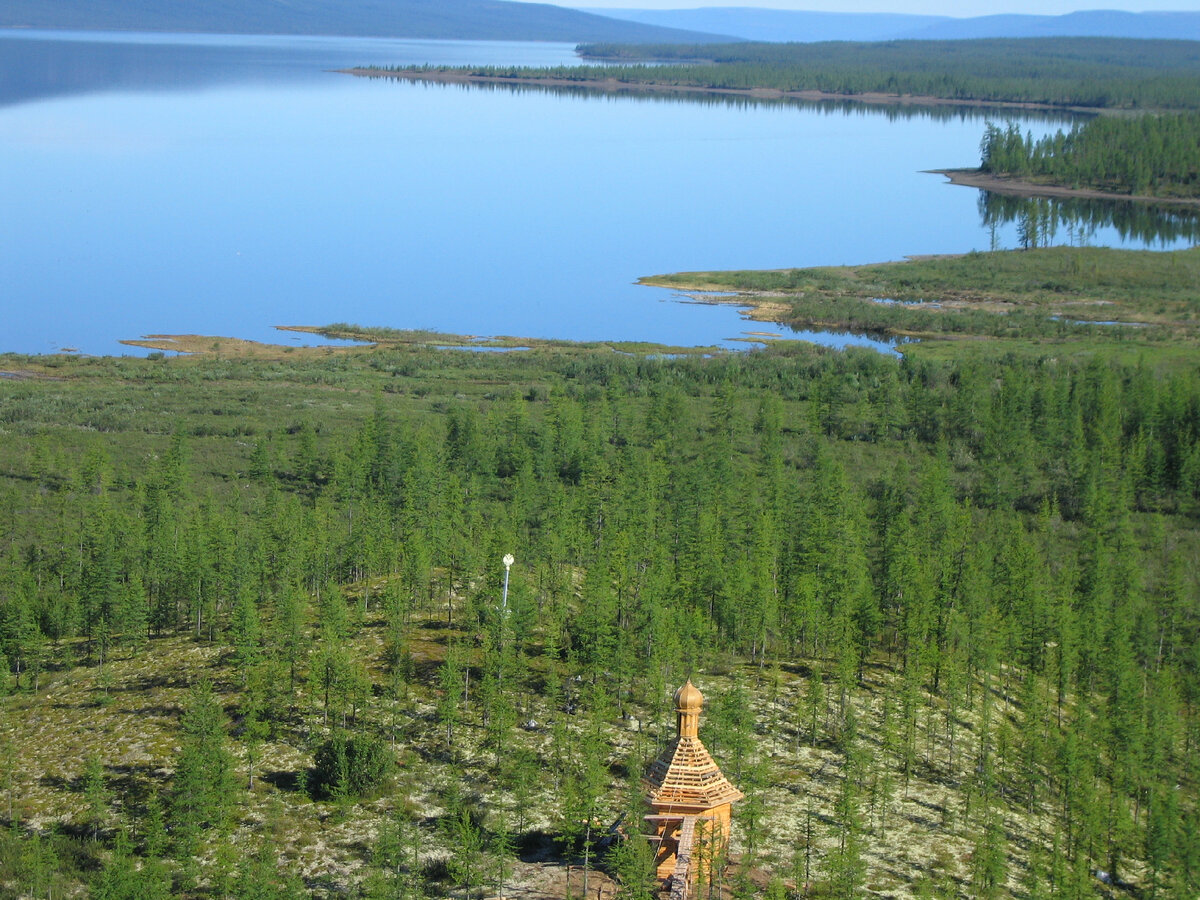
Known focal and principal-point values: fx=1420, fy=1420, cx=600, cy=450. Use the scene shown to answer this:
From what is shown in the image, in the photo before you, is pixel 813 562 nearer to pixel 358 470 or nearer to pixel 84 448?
pixel 358 470

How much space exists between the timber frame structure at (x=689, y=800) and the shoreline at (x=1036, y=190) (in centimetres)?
13146

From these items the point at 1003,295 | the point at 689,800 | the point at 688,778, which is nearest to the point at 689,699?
the point at 688,778

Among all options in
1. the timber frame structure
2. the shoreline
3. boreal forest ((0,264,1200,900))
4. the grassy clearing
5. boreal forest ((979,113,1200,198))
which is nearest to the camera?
the timber frame structure

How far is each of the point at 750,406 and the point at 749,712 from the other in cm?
3894

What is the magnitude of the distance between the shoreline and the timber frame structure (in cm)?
13146

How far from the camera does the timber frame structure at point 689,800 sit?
57.0 feet

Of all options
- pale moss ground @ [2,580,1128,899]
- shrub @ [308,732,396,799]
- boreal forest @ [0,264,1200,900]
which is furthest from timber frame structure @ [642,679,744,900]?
shrub @ [308,732,396,799]

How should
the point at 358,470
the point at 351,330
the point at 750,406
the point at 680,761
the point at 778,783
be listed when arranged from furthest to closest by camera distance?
the point at 351,330
the point at 750,406
the point at 358,470
the point at 778,783
the point at 680,761

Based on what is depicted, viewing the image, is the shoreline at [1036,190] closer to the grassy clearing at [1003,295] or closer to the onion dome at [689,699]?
the grassy clearing at [1003,295]

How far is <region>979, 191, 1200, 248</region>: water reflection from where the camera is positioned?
377 feet

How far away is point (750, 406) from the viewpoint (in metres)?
62.3

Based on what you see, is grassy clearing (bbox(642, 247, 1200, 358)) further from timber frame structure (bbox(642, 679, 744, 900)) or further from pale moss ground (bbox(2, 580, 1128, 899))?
timber frame structure (bbox(642, 679, 744, 900))

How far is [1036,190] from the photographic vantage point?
142625 mm

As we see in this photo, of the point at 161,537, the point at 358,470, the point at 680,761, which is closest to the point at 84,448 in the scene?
the point at 358,470
